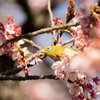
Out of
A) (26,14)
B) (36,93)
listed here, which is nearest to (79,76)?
(26,14)

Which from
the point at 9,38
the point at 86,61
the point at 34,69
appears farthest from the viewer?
the point at 34,69

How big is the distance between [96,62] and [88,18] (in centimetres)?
17

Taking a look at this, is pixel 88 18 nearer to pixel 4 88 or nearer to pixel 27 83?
pixel 4 88

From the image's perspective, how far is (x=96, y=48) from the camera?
0.40 m

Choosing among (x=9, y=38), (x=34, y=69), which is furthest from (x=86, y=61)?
(x=34, y=69)

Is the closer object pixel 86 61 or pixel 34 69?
pixel 86 61

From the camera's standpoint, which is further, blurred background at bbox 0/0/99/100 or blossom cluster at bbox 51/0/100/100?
blurred background at bbox 0/0/99/100

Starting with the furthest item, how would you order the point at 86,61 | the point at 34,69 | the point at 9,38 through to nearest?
the point at 34,69 < the point at 9,38 < the point at 86,61

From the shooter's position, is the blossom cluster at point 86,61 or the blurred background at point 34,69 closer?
the blossom cluster at point 86,61

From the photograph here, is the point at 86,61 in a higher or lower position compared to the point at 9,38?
lower

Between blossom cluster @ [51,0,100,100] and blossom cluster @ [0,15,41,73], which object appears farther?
blossom cluster @ [0,15,41,73]

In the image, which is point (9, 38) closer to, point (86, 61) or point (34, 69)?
point (86, 61)

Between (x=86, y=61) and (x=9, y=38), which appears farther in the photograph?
(x=9, y=38)

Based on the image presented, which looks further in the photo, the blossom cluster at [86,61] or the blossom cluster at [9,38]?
the blossom cluster at [9,38]
